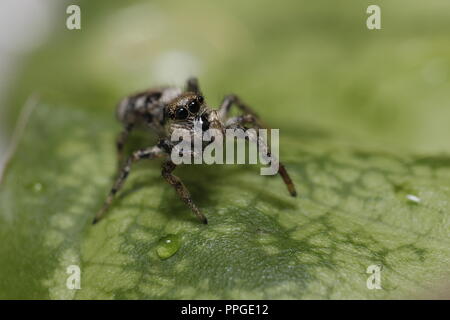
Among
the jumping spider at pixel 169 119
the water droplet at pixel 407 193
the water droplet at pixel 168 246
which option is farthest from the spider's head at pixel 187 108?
the water droplet at pixel 407 193

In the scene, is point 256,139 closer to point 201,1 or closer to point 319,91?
point 319,91

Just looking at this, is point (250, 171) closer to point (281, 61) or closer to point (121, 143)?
point (121, 143)

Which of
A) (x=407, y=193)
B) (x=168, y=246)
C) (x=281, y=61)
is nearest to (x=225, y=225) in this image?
(x=168, y=246)

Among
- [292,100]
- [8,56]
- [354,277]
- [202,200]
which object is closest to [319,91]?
[292,100]

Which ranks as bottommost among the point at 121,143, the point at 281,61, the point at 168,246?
the point at 168,246

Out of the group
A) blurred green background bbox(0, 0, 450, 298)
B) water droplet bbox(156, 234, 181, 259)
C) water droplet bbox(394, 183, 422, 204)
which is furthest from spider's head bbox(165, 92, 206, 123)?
water droplet bbox(394, 183, 422, 204)
